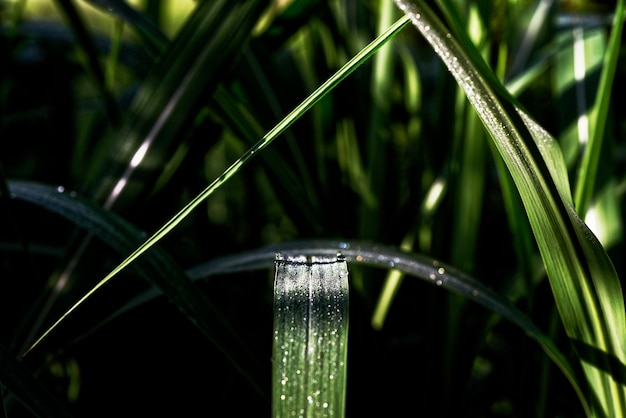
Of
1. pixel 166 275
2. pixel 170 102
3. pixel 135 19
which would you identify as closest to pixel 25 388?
pixel 166 275

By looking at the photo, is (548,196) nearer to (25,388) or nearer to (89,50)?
(25,388)

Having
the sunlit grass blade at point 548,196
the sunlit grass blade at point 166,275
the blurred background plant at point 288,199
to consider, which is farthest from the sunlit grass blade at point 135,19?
the sunlit grass blade at point 548,196

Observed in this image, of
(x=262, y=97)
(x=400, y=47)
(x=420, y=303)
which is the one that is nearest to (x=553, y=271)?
(x=262, y=97)

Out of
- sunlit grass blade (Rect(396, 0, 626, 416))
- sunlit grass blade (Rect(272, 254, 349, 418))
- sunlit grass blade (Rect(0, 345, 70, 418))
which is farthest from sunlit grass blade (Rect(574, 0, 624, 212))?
sunlit grass blade (Rect(0, 345, 70, 418))

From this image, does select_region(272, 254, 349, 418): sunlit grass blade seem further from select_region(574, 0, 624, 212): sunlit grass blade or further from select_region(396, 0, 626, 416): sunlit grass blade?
select_region(574, 0, 624, 212): sunlit grass blade

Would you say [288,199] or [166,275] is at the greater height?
[288,199]
